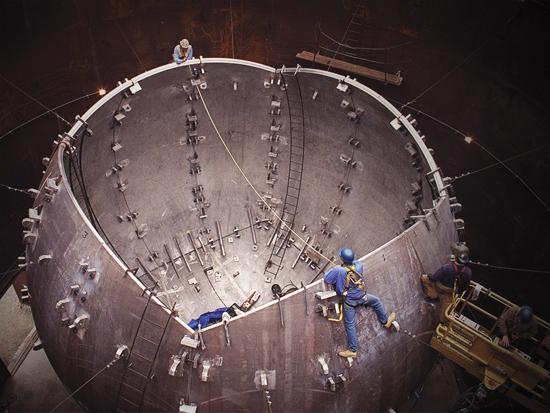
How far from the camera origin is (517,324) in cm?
571

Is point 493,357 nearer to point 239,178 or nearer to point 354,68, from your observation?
point 239,178

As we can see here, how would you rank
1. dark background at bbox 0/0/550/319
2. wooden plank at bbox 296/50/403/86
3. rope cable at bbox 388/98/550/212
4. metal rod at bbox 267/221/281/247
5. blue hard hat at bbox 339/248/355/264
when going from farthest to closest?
metal rod at bbox 267/221/281/247 → wooden plank at bbox 296/50/403/86 → rope cable at bbox 388/98/550/212 → dark background at bbox 0/0/550/319 → blue hard hat at bbox 339/248/355/264

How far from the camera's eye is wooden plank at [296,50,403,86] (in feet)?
31.5

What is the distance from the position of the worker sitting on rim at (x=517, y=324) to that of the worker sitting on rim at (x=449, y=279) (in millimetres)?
599

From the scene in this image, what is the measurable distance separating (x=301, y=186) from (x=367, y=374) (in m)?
4.87

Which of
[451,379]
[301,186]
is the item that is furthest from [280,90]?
[451,379]

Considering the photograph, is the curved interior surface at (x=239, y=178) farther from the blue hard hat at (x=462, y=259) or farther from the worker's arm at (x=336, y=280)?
the worker's arm at (x=336, y=280)

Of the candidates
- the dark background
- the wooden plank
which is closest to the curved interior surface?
the wooden plank

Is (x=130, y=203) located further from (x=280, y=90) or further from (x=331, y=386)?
(x=331, y=386)

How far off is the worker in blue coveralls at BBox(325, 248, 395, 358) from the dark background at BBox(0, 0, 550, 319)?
15.4 feet

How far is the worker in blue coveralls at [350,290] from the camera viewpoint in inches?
215

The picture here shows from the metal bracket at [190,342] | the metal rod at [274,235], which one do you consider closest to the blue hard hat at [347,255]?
the metal bracket at [190,342]

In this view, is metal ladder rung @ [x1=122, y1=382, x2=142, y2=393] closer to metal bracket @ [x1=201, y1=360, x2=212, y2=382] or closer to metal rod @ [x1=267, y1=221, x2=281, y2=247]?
metal bracket @ [x1=201, y1=360, x2=212, y2=382]

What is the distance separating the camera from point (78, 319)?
5.80m
